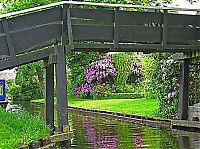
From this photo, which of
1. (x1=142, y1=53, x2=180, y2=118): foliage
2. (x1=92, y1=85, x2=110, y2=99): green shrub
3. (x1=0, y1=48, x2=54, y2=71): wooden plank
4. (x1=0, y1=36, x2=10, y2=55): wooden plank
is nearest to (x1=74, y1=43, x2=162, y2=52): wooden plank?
(x1=0, y1=48, x2=54, y2=71): wooden plank

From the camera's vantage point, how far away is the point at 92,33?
1316cm

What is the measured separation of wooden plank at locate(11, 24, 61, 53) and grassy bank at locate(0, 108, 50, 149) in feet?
6.38

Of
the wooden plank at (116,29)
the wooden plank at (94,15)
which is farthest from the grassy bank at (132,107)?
the wooden plank at (94,15)

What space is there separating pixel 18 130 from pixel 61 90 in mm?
1455

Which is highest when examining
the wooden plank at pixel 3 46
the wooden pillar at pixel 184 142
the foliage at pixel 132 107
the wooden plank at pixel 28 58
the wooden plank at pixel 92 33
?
the wooden plank at pixel 92 33

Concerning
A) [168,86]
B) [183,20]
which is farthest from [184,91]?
[183,20]

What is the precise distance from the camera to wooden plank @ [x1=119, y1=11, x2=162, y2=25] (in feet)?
44.0

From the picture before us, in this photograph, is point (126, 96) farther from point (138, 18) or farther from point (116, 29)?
point (116, 29)

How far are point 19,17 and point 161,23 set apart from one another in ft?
12.9

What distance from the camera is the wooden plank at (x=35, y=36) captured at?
1247 centimetres

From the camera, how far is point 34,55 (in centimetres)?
1275

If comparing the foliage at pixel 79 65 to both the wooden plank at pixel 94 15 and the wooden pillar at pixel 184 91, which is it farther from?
the wooden plank at pixel 94 15

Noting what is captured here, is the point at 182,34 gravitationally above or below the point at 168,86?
above

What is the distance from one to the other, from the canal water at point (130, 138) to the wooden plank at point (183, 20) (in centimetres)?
305
